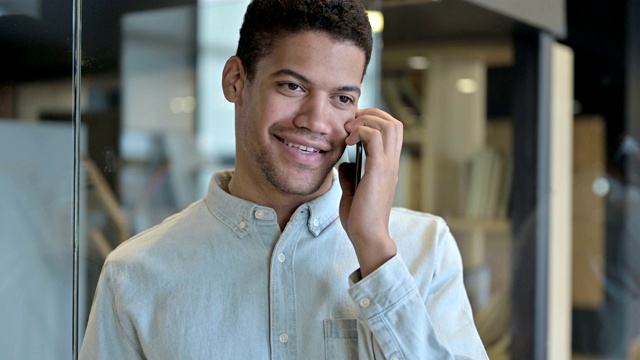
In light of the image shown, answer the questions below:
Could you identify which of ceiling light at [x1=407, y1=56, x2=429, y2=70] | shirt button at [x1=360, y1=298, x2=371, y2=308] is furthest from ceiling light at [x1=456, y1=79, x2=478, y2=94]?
shirt button at [x1=360, y1=298, x2=371, y2=308]

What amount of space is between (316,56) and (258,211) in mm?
221

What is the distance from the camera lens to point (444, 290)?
1.17 meters

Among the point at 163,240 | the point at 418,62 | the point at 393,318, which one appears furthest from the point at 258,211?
the point at 418,62

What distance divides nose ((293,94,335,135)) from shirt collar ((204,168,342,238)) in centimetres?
12

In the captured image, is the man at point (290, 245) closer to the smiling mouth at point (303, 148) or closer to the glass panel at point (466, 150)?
the smiling mouth at point (303, 148)

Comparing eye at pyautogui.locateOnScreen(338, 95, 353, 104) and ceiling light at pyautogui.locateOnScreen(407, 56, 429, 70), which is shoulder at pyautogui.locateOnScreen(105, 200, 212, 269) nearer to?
eye at pyautogui.locateOnScreen(338, 95, 353, 104)

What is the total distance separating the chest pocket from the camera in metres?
1.13

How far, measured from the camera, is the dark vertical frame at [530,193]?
2570 mm

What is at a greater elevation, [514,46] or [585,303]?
[514,46]

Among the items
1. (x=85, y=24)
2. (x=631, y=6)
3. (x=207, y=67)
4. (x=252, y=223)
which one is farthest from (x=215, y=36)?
(x=252, y=223)

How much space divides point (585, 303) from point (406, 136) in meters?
0.89

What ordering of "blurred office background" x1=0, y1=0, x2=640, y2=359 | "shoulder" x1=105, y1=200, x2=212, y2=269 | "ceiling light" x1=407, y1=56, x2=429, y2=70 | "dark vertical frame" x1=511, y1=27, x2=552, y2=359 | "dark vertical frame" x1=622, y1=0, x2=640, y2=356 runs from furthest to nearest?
"ceiling light" x1=407, y1=56, x2=429, y2=70
"dark vertical frame" x1=511, y1=27, x2=552, y2=359
"dark vertical frame" x1=622, y1=0, x2=640, y2=356
"blurred office background" x1=0, y1=0, x2=640, y2=359
"shoulder" x1=105, y1=200, x2=212, y2=269

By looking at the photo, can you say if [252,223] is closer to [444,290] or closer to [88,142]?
[444,290]

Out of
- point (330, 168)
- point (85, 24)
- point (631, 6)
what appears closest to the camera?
point (330, 168)
